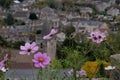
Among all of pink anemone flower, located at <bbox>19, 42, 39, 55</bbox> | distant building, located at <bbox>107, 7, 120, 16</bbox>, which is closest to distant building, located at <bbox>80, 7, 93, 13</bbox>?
distant building, located at <bbox>107, 7, 120, 16</bbox>

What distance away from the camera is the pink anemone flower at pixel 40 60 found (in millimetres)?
1745

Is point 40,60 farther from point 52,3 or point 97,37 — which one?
point 52,3

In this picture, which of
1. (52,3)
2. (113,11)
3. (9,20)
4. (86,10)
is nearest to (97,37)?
(9,20)

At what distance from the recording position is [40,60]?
5.80ft

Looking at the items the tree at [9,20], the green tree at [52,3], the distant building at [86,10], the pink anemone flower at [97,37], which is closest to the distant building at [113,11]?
the distant building at [86,10]

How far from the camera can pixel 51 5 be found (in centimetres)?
4231

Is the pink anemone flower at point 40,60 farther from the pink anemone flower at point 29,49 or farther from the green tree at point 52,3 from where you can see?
the green tree at point 52,3

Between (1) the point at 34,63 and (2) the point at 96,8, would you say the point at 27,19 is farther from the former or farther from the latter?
(1) the point at 34,63

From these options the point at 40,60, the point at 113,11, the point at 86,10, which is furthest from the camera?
the point at 86,10

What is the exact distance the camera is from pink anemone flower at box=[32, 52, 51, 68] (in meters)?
1.75

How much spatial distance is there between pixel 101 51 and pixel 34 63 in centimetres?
62

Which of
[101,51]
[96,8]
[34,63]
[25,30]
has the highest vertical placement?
[34,63]

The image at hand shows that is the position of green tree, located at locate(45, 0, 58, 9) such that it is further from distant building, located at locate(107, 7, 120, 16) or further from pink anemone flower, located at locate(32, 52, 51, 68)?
pink anemone flower, located at locate(32, 52, 51, 68)

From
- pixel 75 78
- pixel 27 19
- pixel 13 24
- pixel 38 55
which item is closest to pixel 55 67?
pixel 75 78
